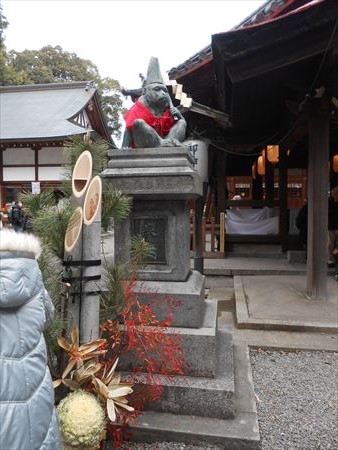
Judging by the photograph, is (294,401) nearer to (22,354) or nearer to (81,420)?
(81,420)

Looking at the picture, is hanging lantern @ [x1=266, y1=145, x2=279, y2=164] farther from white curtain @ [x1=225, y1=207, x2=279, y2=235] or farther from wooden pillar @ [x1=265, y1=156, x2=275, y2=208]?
white curtain @ [x1=225, y1=207, x2=279, y2=235]

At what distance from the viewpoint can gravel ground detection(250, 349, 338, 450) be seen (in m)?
2.68

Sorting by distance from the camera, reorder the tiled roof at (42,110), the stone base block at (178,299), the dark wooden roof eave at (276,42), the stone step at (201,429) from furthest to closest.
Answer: the tiled roof at (42,110), the dark wooden roof eave at (276,42), the stone base block at (178,299), the stone step at (201,429)

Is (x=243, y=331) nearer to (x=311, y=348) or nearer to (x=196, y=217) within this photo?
(x=311, y=348)

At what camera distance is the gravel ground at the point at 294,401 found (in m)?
2.62

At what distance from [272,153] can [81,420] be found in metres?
8.80

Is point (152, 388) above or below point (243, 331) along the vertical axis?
above

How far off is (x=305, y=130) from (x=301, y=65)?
2141mm

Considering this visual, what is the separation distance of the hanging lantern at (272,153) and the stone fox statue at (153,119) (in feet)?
21.6

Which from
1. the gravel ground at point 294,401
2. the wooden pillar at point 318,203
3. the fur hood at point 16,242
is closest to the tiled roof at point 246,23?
the wooden pillar at point 318,203

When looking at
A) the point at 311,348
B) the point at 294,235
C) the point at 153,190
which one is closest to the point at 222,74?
the point at 153,190

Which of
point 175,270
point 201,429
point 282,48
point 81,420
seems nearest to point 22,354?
point 81,420

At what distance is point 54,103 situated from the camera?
21.6m

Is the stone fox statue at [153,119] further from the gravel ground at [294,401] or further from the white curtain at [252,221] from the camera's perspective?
the white curtain at [252,221]
